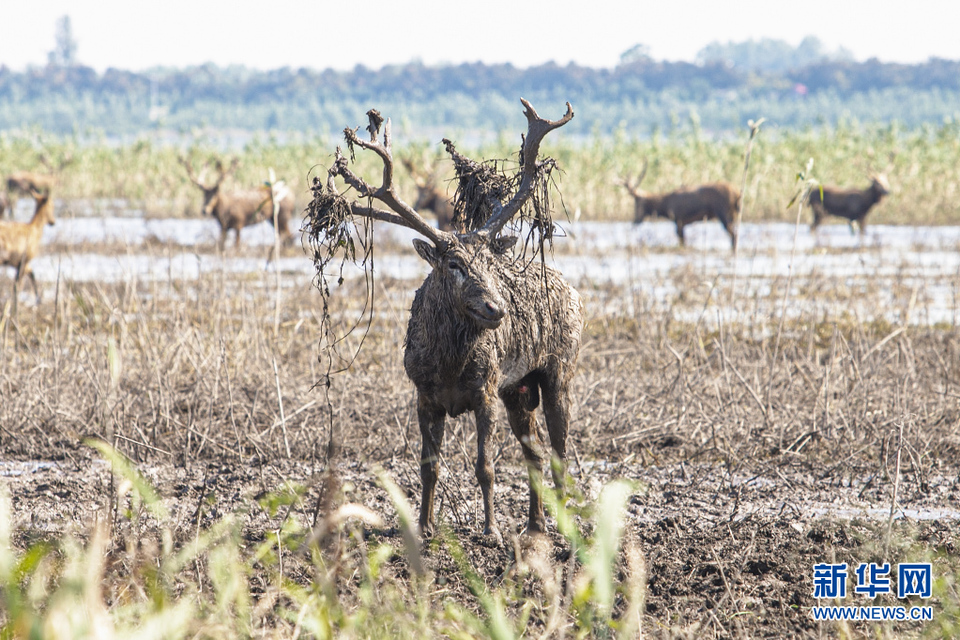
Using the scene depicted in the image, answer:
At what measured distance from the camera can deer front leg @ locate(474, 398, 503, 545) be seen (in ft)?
14.4

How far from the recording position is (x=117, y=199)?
30531 millimetres

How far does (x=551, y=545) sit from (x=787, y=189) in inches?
921

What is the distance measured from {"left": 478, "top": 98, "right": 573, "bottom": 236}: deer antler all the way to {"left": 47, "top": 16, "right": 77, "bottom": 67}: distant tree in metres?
201

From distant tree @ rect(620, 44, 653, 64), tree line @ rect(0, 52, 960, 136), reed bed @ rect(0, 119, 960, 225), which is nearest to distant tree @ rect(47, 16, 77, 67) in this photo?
tree line @ rect(0, 52, 960, 136)

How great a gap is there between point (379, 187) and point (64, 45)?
207 m

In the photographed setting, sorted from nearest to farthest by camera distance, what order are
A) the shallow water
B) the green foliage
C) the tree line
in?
the green foliage, the shallow water, the tree line

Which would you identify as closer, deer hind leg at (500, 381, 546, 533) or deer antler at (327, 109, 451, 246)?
deer antler at (327, 109, 451, 246)

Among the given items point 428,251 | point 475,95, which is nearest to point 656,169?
point 428,251

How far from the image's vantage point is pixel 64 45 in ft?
615

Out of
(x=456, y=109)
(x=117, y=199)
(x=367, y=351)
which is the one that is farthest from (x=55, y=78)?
(x=367, y=351)

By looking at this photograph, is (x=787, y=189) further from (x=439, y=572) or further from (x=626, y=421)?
(x=439, y=572)

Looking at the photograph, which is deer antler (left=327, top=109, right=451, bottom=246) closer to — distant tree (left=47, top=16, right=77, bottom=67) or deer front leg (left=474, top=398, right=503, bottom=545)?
deer front leg (left=474, top=398, right=503, bottom=545)

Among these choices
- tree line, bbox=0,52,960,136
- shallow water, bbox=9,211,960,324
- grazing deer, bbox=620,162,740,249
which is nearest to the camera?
shallow water, bbox=9,211,960,324
